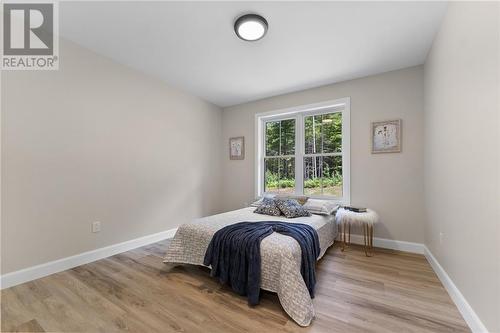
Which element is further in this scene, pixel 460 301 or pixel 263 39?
pixel 263 39

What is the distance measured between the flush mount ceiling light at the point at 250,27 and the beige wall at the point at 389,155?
1789mm

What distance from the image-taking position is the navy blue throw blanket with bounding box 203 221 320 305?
73.0 inches

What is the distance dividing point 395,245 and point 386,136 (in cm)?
155

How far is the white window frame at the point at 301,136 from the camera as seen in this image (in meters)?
3.38

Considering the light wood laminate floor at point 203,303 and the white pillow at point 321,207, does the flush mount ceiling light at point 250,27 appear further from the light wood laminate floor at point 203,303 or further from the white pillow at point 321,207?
the light wood laminate floor at point 203,303

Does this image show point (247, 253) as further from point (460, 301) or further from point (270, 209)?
point (460, 301)

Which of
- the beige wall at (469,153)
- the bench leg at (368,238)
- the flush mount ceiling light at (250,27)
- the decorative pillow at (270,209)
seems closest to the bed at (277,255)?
the decorative pillow at (270,209)

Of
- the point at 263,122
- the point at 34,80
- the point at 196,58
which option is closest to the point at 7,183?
the point at 34,80

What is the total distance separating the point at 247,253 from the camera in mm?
1924

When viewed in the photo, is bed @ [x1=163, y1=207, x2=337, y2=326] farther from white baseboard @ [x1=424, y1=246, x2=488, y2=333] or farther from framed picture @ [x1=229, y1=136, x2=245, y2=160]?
framed picture @ [x1=229, y1=136, x2=245, y2=160]

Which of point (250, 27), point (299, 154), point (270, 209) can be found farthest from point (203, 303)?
point (299, 154)

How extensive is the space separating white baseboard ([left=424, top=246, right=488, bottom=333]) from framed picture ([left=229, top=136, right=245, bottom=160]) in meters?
3.37

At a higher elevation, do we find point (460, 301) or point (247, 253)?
point (247, 253)

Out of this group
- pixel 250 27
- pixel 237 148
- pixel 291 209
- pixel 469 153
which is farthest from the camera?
pixel 237 148
